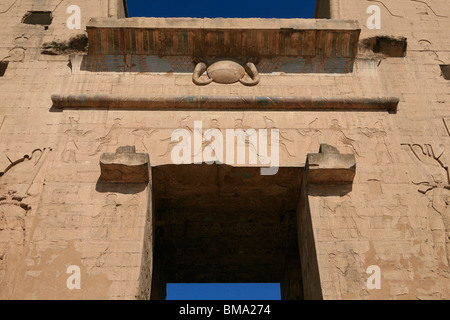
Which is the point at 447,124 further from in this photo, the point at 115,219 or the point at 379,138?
the point at 115,219

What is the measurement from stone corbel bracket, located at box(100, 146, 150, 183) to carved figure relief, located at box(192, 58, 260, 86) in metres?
2.05

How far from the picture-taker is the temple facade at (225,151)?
699 centimetres

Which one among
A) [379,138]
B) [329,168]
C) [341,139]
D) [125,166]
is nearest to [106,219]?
[125,166]

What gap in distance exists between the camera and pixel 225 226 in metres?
9.44

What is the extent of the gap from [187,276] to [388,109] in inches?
197

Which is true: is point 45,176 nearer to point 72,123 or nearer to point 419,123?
point 72,123

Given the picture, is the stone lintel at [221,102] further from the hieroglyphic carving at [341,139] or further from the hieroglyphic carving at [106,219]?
the hieroglyphic carving at [106,219]

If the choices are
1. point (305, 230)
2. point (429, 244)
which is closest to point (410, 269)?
point (429, 244)

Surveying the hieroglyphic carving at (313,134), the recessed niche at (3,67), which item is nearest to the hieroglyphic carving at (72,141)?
the recessed niche at (3,67)

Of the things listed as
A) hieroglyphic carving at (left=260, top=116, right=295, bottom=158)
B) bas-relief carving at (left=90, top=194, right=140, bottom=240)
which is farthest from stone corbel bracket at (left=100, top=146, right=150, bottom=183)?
hieroglyphic carving at (left=260, top=116, right=295, bottom=158)

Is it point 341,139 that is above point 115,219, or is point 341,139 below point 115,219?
above

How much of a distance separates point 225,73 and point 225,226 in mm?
2624

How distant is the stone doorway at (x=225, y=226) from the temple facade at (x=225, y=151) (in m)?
0.04

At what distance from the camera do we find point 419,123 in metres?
8.76
